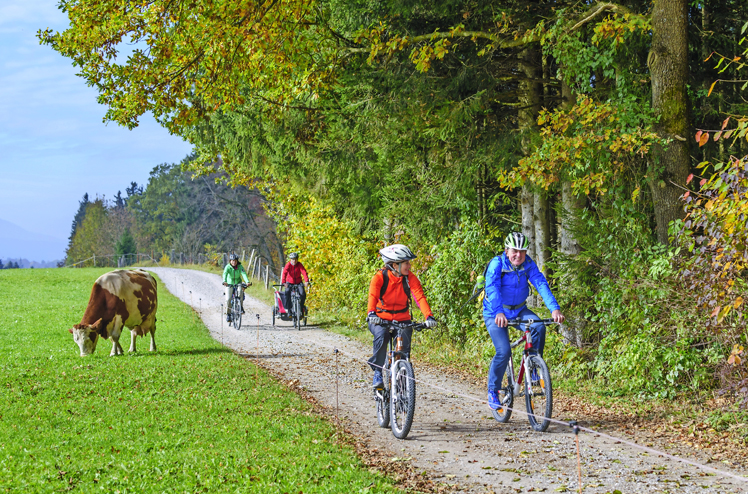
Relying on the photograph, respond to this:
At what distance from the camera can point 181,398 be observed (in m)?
9.64

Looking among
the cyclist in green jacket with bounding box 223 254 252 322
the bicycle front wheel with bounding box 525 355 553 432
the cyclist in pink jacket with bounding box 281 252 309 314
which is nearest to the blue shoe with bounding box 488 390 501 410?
the bicycle front wheel with bounding box 525 355 553 432

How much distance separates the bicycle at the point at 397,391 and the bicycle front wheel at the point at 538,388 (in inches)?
51.3

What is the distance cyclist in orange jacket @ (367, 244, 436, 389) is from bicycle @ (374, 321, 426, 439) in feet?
0.29

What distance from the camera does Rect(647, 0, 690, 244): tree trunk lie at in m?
9.45

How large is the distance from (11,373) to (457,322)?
8.38 metres

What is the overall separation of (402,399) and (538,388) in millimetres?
1562

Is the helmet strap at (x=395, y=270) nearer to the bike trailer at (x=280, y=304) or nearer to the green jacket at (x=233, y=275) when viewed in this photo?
the bike trailer at (x=280, y=304)

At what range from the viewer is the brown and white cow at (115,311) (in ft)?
44.6

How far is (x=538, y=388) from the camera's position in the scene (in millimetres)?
7793

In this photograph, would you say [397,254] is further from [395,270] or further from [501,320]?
[501,320]

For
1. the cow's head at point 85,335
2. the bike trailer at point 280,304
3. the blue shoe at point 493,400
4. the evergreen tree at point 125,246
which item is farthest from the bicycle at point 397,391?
the evergreen tree at point 125,246

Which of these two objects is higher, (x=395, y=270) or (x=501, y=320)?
(x=395, y=270)

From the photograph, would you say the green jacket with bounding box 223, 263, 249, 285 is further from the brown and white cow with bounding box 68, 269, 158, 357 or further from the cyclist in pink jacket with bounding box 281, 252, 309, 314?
the brown and white cow with bounding box 68, 269, 158, 357

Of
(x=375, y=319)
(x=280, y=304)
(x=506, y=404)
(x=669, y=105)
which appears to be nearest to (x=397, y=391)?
(x=375, y=319)
